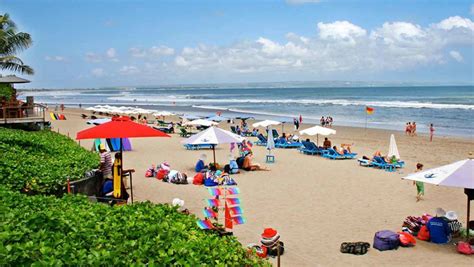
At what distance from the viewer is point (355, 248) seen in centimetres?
852

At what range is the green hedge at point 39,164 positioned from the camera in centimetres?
846

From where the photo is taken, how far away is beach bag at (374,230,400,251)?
28.5 ft

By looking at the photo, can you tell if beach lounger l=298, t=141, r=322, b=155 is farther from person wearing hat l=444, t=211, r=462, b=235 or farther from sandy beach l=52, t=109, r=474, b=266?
person wearing hat l=444, t=211, r=462, b=235

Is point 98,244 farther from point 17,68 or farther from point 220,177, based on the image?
point 17,68

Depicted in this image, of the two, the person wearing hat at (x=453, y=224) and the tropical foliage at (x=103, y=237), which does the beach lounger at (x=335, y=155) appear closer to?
the person wearing hat at (x=453, y=224)

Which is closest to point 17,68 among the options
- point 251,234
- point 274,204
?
point 274,204

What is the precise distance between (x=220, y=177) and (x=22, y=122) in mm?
10520

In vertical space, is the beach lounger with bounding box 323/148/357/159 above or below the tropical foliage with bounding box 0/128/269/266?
below

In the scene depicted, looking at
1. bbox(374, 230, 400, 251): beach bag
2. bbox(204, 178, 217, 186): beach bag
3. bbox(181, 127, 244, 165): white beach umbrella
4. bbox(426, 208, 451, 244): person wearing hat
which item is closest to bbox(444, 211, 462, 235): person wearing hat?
bbox(426, 208, 451, 244): person wearing hat

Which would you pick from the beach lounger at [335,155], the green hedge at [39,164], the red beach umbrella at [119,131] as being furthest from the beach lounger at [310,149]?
the red beach umbrella at [119,131]

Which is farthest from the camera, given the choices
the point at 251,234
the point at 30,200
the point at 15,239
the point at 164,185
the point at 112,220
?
the point at 164,185

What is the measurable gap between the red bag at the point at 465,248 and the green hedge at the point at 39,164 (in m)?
7.56

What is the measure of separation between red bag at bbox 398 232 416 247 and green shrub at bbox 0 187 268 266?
490 cm

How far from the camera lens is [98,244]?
14.4ft
